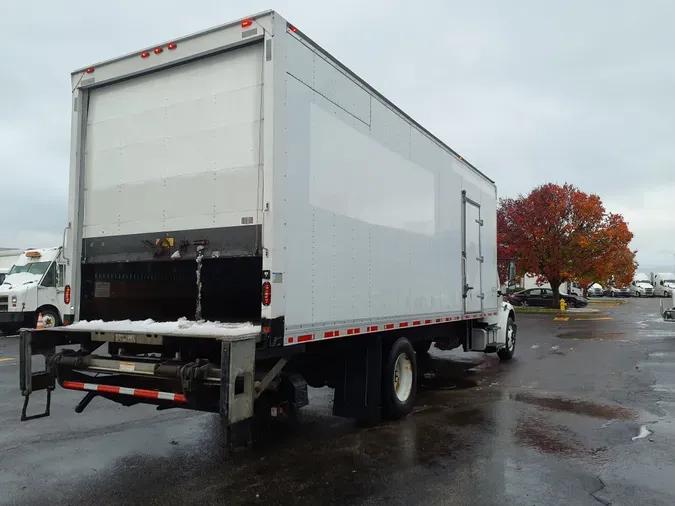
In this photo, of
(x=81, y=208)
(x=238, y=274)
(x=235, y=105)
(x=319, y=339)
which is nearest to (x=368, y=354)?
(x=319, y=339)

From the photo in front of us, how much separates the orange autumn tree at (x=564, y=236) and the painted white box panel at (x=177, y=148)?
1194 inches

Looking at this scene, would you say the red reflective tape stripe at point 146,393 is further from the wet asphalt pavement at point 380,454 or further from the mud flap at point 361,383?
the mud flap at point 361,383

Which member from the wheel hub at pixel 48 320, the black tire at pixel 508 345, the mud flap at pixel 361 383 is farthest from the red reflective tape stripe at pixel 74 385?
the wheel hub at pixel 48 320

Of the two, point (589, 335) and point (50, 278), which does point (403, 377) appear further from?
point (50, 278)

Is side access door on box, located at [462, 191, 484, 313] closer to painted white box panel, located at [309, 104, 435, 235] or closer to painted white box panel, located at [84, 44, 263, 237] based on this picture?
painted white box panel, located at [309, 104, 435, 235]

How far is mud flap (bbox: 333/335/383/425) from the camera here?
6.70 meters

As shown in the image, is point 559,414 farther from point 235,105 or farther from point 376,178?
point 235,105

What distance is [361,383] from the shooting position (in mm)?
6738

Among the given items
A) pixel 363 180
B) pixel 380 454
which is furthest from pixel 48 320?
pixel 380 454

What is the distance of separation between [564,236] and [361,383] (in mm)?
29717

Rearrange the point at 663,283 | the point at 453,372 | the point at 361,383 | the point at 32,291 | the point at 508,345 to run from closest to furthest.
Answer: the point at 361,383 → the point at 453,372 → the point at 508,345 → the point at 32,291 → the point at 663,283

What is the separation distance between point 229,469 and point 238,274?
75.2 inches

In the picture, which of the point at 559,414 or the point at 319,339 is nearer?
the point at 319,339

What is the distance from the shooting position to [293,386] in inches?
213
